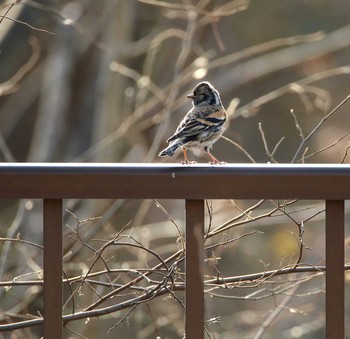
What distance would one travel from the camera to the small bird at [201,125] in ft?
11.0

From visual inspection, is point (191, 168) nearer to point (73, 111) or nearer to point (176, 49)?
point (73, 111)

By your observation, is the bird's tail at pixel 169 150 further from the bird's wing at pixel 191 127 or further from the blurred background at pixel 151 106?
the blurred background at pixel 151 106

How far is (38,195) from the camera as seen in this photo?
217 centimetres

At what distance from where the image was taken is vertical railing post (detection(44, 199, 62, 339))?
2.17 meters

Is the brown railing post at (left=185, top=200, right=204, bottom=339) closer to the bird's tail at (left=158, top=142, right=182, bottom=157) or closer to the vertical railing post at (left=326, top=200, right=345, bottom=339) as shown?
→ the vertical railing post at (left=326, top=200, right=345, bottom=339)

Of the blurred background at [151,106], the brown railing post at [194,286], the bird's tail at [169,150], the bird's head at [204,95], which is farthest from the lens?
the blurred background at [151,106]

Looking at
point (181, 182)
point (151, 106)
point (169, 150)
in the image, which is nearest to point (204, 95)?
point (169, 150)

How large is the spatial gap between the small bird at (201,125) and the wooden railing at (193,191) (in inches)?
39.8

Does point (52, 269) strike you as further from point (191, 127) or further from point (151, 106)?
point (151, 106)

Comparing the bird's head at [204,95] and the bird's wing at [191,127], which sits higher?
the bird's head at [204,95]

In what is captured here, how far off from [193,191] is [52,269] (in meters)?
0.38

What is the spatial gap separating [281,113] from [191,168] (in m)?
9.30

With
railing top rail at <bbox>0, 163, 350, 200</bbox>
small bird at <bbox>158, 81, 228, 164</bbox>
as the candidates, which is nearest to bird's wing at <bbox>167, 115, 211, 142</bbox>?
small bird at <bbox>158, 81, 228, 164</bbox>

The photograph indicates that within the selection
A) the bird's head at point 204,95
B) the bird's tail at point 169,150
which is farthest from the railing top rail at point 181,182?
the bird's head at point 204,95
